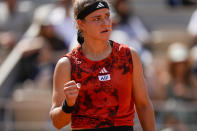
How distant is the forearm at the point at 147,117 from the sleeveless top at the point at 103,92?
0.35 ft

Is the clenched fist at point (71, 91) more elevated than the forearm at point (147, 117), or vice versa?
the clenched fist at point (71, 91)

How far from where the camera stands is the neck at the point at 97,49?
3861mm

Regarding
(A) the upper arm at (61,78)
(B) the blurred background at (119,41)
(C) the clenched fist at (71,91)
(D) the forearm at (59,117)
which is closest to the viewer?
(C) the clenched fist at (71,91)

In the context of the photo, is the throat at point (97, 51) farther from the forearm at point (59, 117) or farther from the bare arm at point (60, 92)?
the forearm at point (59, 117)

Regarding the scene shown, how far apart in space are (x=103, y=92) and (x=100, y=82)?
76mm

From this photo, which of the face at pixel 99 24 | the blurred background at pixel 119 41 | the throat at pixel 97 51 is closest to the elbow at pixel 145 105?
the throat at pixel 97 51

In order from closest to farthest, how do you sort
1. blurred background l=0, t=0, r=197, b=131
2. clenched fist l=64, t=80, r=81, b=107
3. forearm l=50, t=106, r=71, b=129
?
clenched fist l=64, t=80, r=81, b=107, forearm l=50, t=106, r=71, b=129, blurred background l=0, t=0, r=197, b=131

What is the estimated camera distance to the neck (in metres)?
3.86

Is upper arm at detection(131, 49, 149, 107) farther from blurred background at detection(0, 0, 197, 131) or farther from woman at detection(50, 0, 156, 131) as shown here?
blurred background at detection(0, 0, 197, 131)

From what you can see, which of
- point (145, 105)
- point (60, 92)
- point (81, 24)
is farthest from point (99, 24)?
point (145, 105)

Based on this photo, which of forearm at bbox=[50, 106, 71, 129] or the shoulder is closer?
forearm at bbox=[50, 106, 71, 129]

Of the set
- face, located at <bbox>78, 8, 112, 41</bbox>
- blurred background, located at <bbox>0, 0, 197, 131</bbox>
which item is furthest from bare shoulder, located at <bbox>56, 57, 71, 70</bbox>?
blurred background, located at <bbox>0, 0, 197, 131</bbox>

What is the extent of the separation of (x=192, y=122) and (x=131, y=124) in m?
4.04

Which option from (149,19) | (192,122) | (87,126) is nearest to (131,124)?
(87,126)
